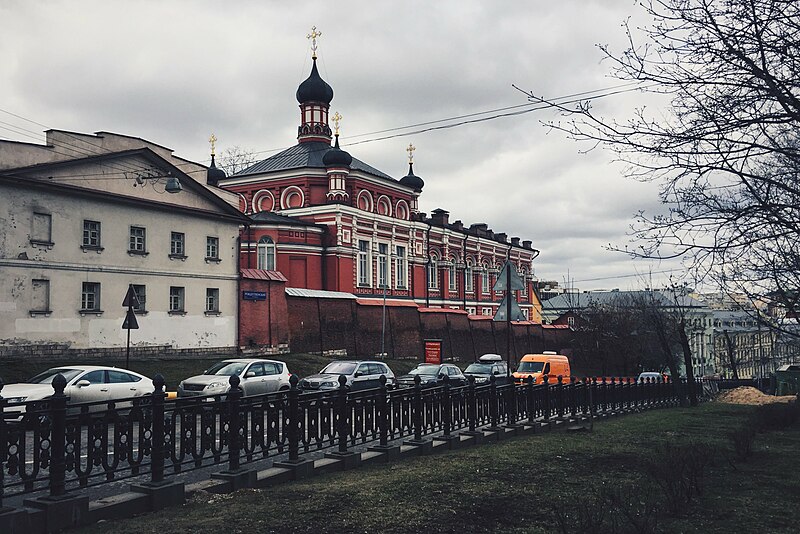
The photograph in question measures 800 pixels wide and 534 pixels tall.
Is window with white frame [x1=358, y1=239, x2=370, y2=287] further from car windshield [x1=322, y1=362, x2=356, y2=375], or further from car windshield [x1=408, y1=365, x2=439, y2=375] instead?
car windshield [x1=322, y1=362, x2=356, y2=375]

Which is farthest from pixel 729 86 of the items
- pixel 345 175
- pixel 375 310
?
pixel 345 175

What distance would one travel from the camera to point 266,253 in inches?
1718

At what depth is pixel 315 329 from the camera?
36.4 metres

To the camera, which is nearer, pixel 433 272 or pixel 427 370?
pixel 427 370

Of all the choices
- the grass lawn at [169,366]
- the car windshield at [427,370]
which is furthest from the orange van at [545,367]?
the grass lawn at [169,366]

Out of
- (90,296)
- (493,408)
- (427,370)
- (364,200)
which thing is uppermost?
(364,200)

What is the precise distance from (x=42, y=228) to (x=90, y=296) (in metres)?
3.24

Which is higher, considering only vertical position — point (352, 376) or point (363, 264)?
point (363, 264)

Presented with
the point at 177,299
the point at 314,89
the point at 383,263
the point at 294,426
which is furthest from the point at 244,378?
the point at 314,89

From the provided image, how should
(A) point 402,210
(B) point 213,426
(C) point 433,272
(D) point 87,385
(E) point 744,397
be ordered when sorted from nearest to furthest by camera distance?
(B) point 213,426
(D) point 87,385
(E) point 744,397
(A) point 402,210
(C) point 433,272

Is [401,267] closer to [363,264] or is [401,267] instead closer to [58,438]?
[363,264]

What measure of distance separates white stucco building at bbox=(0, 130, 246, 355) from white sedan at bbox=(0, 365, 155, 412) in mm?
9685

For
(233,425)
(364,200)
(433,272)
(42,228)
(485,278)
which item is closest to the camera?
(233,425)

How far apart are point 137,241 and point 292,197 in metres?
19.5
